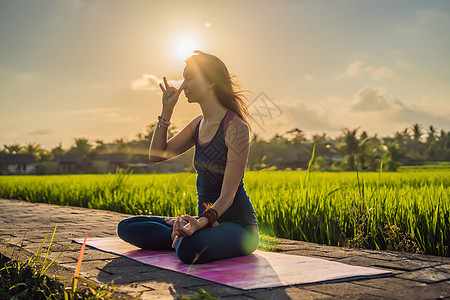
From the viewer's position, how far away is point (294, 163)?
5488 cm

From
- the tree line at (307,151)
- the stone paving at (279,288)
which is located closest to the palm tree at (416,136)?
the tree line at (307,151)

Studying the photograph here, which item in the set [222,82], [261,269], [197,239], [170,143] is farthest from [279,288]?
[170,143]

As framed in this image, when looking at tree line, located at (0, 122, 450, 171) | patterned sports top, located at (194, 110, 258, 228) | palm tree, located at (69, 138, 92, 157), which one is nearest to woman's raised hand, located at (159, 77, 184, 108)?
patterned sports top, located at (194, 110, 258, 228)

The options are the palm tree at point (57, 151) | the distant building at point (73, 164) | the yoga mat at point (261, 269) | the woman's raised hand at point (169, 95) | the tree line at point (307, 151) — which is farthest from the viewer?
the palm tree at point (57, 151)

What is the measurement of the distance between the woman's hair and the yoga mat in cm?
88

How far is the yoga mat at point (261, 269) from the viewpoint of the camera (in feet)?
7.80

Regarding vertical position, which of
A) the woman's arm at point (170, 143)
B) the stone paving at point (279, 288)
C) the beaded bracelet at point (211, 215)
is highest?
the woman's arm at point (170, 143)

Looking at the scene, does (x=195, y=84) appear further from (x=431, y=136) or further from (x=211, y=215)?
(x=431, y=136)

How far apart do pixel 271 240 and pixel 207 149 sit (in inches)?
43.4

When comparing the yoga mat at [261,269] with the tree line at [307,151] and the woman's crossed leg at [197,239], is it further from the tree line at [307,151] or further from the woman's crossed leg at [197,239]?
the tree line at [307,151]

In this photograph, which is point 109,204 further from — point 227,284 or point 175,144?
point 227,284

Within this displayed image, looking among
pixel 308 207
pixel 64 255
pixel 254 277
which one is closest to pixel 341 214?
pixel 308 207

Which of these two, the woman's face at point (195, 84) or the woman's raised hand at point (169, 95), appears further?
the woman's raised hand at point (169, 95)

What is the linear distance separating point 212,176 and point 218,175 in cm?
5
